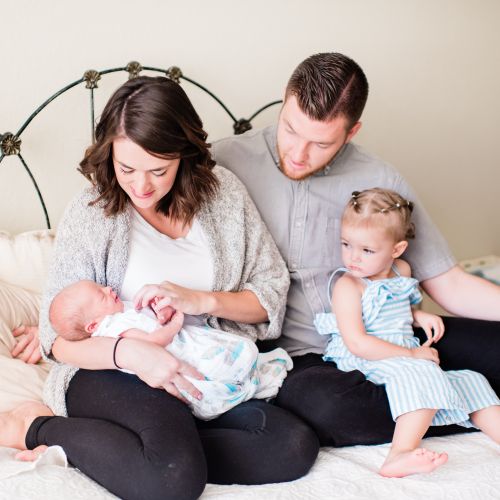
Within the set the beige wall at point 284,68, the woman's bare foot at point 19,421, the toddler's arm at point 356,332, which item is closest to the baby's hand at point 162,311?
the woman's bare foot at point 19,421

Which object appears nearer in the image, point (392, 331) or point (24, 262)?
point (392, 331)

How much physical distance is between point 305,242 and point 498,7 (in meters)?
1.88

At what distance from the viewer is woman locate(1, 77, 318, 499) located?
1.60m

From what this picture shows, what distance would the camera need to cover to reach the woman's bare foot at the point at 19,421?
1.74 metres

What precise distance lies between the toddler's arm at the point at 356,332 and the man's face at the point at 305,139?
0.33m

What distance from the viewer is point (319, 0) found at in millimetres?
2838

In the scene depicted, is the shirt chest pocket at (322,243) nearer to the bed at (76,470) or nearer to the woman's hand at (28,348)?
the bed at (76,470)

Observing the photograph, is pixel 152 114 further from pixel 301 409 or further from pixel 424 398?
pixel 424 398

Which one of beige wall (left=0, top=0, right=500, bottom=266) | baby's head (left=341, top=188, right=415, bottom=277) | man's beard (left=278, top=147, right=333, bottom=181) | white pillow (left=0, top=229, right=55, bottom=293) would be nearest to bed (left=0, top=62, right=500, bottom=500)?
white pillow (left=0, top=229, right=55, bottom=293)

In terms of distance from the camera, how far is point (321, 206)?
217 cm

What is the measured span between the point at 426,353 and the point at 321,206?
512 millimetres

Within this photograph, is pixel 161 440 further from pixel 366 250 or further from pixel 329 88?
pixel 329 88

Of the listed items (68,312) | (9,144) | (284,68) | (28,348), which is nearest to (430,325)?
(68,312)

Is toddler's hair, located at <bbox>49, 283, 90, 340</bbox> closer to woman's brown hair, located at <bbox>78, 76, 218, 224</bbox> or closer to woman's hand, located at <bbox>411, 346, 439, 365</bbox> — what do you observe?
woman's brown hair, located at <bbox>78, 76, 218, 224</bbox>
